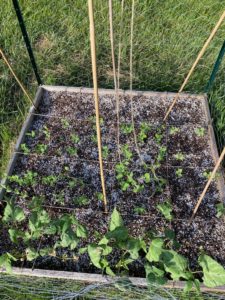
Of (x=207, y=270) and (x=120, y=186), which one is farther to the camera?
(x=120, y=186)

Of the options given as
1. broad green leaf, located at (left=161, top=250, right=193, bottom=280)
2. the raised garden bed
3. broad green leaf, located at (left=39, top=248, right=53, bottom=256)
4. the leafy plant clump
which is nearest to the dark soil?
the raised garden bed

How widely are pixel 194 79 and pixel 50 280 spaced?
190 cm

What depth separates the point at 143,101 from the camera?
247cm

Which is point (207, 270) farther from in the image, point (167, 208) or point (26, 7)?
point (26, 7)

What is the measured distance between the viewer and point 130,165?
2150mm

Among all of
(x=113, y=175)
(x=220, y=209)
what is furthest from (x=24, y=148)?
(x=220, y=209)

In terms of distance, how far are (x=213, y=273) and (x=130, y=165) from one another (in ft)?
2.96

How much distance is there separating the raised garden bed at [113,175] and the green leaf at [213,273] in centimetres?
31

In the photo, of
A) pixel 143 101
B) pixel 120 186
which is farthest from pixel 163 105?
pixel 120 186

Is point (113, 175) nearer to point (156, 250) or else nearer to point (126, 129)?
point (126, 129)

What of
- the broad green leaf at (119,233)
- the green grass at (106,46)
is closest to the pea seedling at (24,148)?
the green grass at (106,46)

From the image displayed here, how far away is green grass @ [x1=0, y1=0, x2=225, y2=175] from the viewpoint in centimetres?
270

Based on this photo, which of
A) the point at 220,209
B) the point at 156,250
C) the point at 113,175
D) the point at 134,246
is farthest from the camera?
the point at 113,175

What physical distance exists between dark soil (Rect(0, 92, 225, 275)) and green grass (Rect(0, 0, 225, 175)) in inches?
11.1
